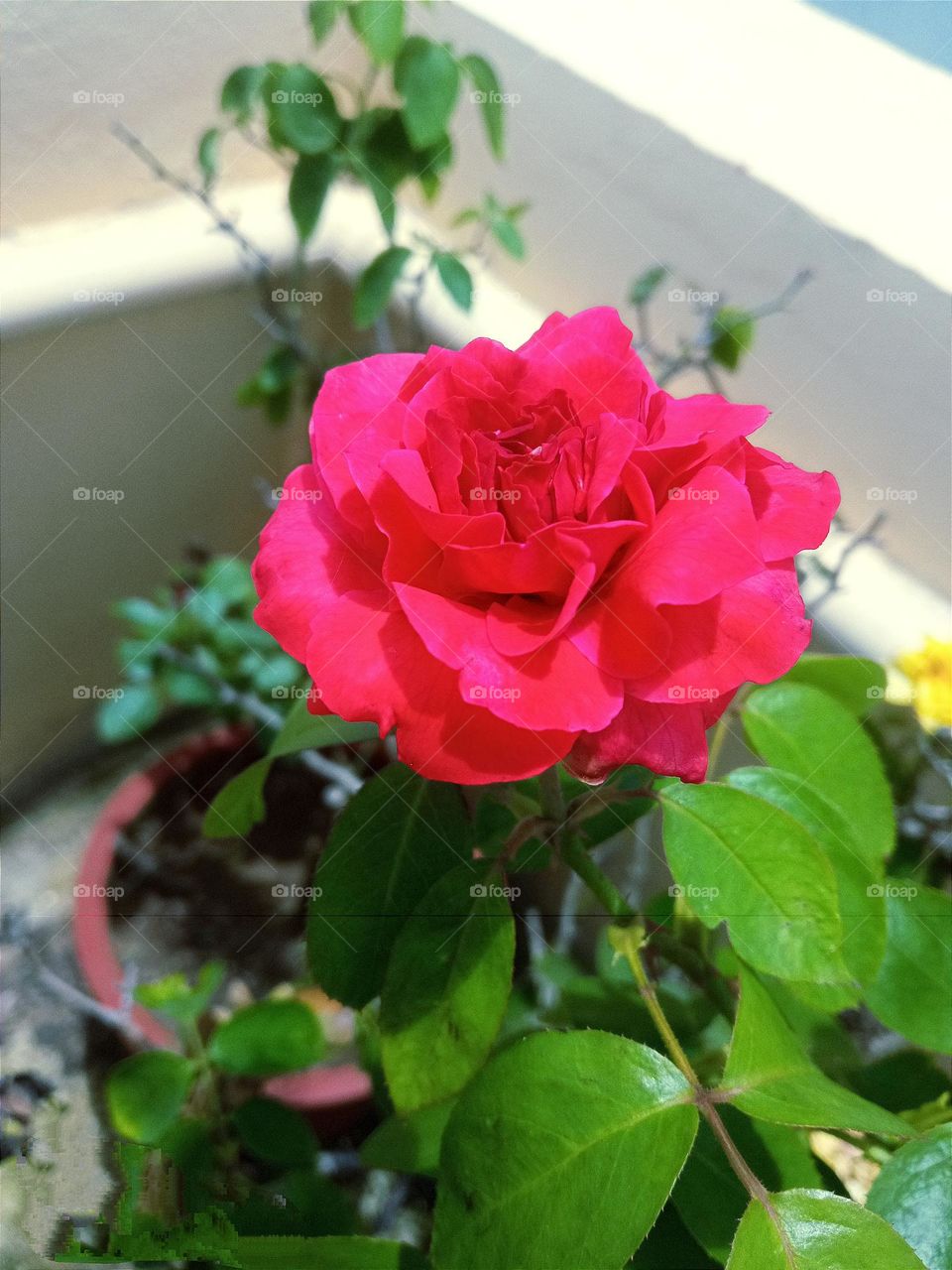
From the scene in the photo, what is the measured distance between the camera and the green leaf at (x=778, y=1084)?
287 mm

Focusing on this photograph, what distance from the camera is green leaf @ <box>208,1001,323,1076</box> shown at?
52cm

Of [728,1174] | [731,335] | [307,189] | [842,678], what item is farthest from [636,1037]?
[307,189]

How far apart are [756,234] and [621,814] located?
0.35 m

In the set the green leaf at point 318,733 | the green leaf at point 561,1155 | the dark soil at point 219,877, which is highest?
the green leaf at point 561,1155

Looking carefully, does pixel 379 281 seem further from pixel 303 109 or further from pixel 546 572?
pixel 546 572

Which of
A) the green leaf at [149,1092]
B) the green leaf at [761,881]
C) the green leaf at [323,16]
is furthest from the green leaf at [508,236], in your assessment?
the green leaf at [149,1092]

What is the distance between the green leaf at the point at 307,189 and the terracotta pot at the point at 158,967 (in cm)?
35

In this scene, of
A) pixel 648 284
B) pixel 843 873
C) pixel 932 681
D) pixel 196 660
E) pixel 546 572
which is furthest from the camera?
pixel 196 660

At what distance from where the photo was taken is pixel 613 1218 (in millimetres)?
279

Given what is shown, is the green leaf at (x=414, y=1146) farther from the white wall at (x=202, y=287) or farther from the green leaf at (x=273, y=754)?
the white wall at (x=202, y=287)

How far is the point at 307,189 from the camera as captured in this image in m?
0.57

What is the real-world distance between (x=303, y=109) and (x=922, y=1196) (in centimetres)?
57

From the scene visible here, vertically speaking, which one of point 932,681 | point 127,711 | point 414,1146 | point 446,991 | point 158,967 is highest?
point 932,681

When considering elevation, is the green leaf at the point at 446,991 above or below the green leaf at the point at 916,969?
below
